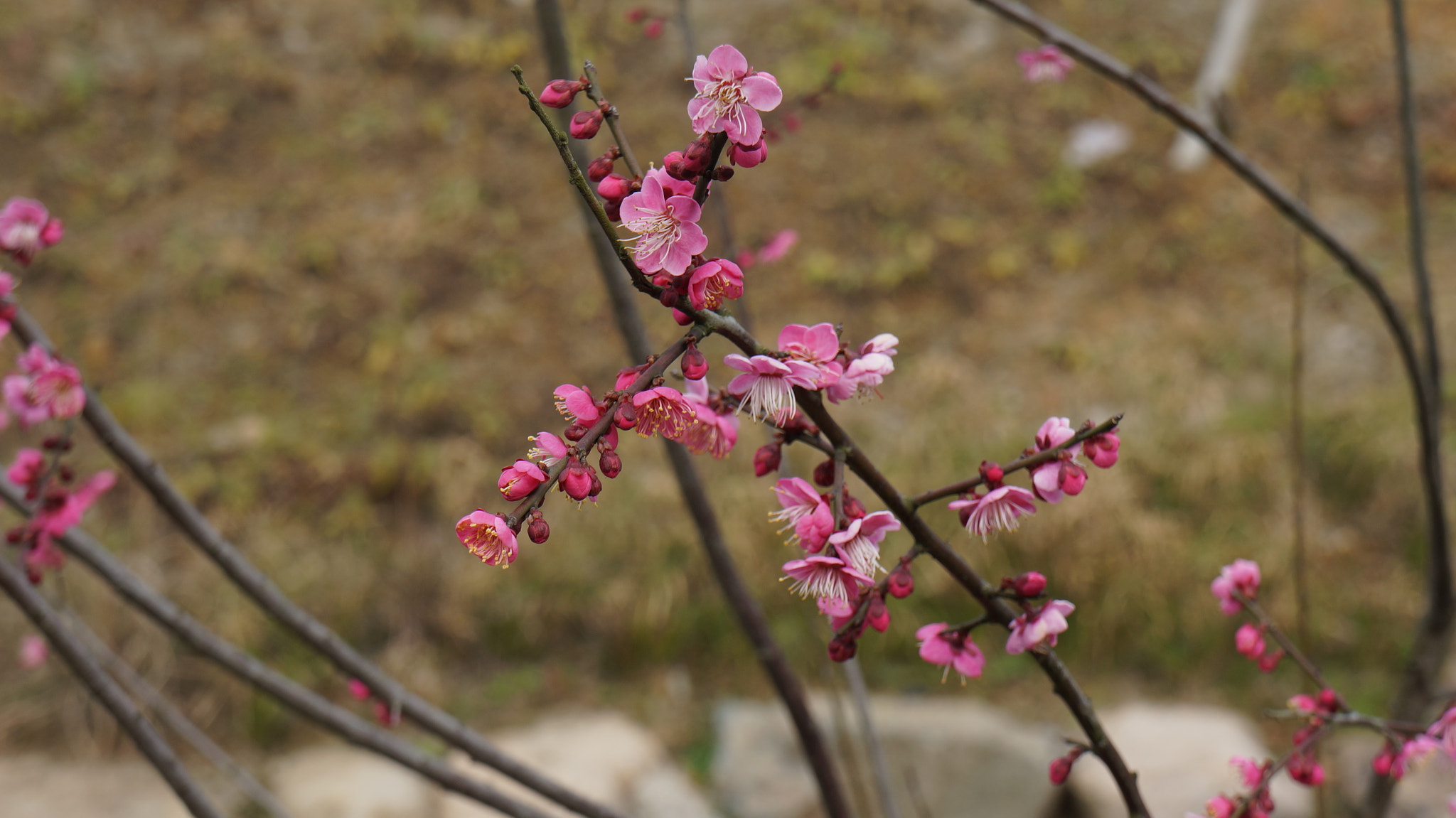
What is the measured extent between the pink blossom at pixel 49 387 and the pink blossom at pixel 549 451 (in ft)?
2.84

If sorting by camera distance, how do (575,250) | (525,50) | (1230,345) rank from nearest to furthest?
1. (1230,345)
2. (575,250)
3. (525,50)

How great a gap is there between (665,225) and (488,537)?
9.8 inches

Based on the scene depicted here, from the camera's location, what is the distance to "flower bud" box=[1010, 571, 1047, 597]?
749 millimetres

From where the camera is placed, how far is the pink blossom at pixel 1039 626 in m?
0.73

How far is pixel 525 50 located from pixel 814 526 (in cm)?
670

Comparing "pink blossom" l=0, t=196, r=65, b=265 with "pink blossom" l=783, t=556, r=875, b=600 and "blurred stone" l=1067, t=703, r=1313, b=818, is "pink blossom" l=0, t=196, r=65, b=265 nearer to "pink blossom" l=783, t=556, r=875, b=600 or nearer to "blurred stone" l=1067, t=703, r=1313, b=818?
"pink blossom" l=783, t=556, r=875, b=600

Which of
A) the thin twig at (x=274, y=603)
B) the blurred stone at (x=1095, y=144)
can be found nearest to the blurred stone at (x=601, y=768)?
the thin twig at (x=274, y=603)

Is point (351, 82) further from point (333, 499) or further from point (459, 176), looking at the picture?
point (333, 499)

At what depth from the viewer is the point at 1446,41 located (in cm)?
630

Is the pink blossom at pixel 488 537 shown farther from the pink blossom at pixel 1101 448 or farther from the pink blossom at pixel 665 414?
the pink blossom at pixel 1101 448

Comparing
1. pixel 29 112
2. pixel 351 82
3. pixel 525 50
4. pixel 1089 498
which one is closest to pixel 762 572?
pixel 1089 498

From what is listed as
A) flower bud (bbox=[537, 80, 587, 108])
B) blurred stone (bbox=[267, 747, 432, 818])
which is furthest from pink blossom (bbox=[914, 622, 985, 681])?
blurred stone (bbox=[267, 747, 432, 818])

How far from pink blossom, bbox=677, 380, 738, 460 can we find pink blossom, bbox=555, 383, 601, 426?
97 mm

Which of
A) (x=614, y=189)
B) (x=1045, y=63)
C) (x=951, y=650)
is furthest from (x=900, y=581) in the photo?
(x=1045, y=63)
